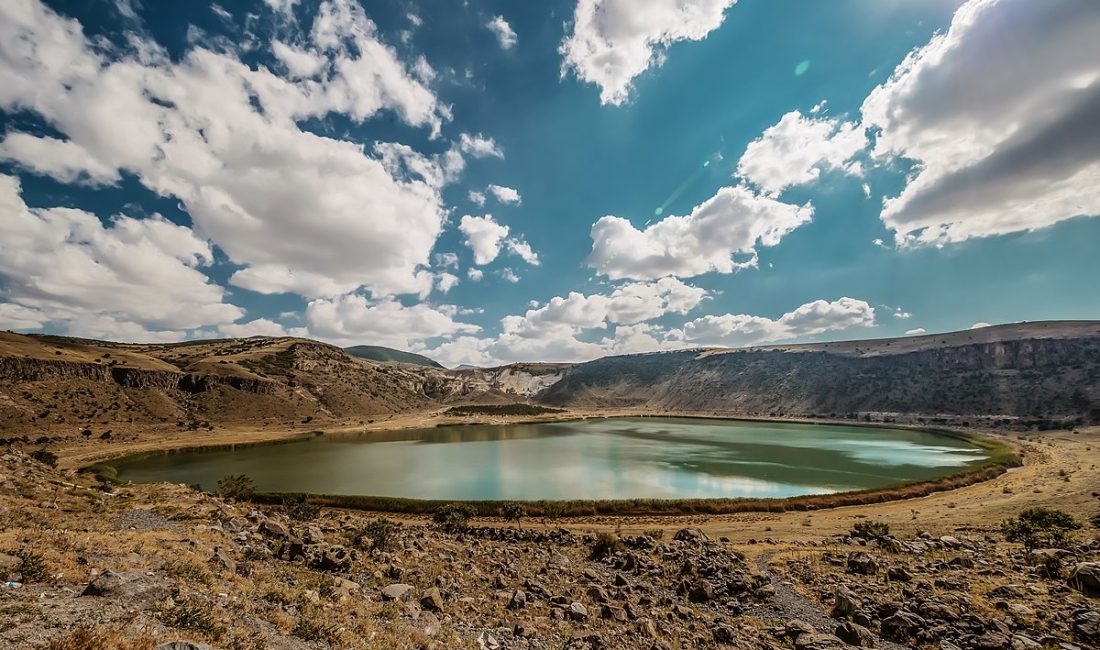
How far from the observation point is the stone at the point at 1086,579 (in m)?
13.7

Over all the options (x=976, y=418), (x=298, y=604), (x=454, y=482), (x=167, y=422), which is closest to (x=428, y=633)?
(x=298, y=604)

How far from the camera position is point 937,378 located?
13725 cm

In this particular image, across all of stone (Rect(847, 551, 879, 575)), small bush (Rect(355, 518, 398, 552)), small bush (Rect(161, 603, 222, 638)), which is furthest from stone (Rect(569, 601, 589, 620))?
stone (Rect(847, 551, 879, 575))

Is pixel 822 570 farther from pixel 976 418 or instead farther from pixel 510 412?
pixel 510 412

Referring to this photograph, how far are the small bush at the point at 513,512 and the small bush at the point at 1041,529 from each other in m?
28.7

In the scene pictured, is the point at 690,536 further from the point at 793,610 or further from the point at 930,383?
the point at 930,383

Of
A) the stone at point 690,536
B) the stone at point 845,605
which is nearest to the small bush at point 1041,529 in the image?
the stone at point 845,605

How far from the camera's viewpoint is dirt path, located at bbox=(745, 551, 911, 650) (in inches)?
545

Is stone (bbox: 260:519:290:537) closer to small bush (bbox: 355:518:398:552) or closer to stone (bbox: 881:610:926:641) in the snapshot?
small bush (bbox: 355:518:398:552)

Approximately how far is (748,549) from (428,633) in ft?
61.7

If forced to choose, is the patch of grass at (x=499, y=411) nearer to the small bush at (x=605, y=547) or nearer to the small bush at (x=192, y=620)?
the small bush at (x=605, y=547)

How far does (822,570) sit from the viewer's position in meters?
18.5

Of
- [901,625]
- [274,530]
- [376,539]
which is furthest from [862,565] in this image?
[274,530]

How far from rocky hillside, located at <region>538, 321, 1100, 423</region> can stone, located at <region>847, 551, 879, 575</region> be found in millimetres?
132543
